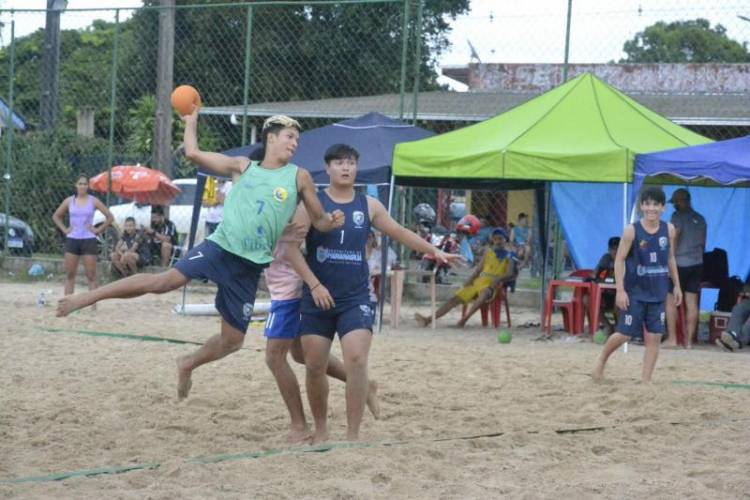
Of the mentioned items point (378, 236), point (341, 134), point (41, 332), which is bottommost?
point (41, 332)

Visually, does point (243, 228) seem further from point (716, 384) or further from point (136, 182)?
point (136, 182)

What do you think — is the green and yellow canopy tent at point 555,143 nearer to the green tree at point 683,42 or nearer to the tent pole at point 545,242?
the tent pole at point 545,242

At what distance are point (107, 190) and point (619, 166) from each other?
8760 mm

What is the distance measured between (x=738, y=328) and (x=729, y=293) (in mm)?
1118

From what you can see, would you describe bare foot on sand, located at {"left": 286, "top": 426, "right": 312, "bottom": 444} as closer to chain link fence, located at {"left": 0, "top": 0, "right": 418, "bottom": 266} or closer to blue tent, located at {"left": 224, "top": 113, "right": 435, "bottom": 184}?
blue tent, located at {"left": 224, "top": 113, "right": 435, "bottom": 184}

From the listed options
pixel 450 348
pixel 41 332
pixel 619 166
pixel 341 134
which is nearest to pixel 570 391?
pixel 450 348

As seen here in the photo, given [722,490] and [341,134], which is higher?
[341,134]

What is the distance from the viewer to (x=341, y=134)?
49.4 feet

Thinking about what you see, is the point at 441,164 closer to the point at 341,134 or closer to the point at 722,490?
the point at 341,134

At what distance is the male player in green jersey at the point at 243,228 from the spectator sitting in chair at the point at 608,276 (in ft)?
24.1

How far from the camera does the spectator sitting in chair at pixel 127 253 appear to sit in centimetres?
1812

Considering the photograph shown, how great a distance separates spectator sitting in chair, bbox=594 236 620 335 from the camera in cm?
1373

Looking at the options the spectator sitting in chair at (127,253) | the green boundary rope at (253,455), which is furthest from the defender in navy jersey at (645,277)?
the spectator sitting in chair at (127,253)

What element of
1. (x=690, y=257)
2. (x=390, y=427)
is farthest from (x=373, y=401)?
(x=690, y=257)
